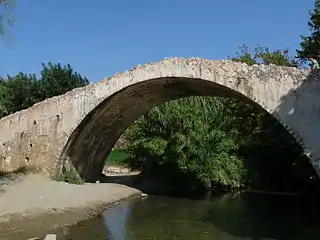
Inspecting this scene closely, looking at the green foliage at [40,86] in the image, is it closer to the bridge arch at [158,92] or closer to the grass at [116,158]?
the grass at [116,158]

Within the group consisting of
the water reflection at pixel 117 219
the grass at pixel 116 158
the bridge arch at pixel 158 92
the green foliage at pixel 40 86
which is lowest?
the water reflection at pixel 117 219

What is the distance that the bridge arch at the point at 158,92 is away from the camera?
1576 centimetres

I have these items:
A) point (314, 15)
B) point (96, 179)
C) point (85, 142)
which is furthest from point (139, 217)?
point (314, 15)

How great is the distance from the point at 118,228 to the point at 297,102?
6730mm

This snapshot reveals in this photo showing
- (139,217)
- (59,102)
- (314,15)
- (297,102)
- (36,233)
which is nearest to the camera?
(36,233)

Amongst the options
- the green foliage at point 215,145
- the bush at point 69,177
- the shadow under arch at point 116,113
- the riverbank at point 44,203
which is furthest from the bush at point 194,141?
the bush at point 69,177

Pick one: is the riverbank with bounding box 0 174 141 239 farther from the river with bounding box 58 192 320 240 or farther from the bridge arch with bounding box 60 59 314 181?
the bridge arch with bounding box 60 59 314 181

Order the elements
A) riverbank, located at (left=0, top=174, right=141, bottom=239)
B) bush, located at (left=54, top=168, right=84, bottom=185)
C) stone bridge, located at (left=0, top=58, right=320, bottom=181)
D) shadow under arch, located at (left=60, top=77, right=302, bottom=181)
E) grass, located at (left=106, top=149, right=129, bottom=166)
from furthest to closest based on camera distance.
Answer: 1. grass, located at (left=106, top=149, right=129, bottom=166)
2. bush, located at (left=54, top=168, right=84, bottom=185)
3. shadow under arch, located at (left=60, top=77, right=302, bottom=181)
4. stone bridge, located at (left=0, top=58, right=320, bottom=181)
5. riverbank, located at (left=0, top=174, right=141, bottom=239)

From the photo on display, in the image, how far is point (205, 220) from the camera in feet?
54.6

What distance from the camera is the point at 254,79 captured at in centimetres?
1617

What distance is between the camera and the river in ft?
46.4

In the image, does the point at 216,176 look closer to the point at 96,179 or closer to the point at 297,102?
the point at 96,179

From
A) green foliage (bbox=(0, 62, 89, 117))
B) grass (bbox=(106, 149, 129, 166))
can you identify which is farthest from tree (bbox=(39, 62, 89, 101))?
grass (bbox=(106, 149, 129, 166))

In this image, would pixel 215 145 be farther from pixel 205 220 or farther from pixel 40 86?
pixel 40 86
